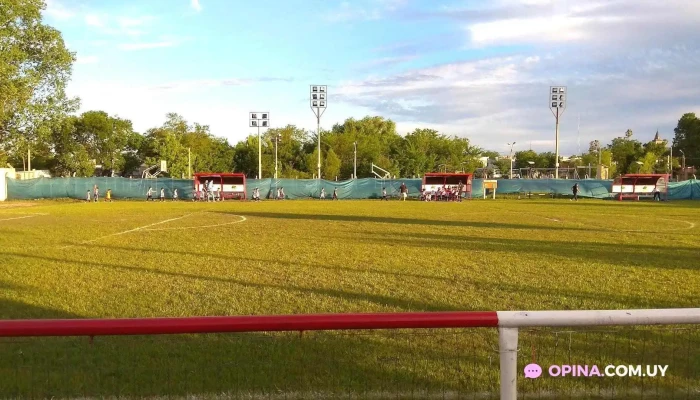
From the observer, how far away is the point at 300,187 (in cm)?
5075

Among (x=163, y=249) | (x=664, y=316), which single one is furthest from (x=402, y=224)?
(x=664, y=316)

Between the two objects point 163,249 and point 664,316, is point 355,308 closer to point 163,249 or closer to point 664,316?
point 664,316

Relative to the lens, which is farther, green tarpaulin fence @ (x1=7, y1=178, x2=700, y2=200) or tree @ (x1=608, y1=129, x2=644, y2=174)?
tree @ (x1=608, y1=129, x2=644, y2=174)

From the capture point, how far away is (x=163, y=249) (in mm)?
13680

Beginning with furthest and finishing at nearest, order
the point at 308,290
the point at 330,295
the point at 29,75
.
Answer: the point at 29,75, the point at 308,290, the point at 330,295

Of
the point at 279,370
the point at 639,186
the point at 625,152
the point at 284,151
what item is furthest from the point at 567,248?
the point at 625,152

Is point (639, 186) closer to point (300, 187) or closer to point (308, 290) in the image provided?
point (300, 187)

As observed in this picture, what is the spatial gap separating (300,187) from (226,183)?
22.2 feet

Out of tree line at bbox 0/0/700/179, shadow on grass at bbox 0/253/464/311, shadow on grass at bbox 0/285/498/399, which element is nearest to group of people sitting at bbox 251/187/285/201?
tree line at bbox 0/0/700/179

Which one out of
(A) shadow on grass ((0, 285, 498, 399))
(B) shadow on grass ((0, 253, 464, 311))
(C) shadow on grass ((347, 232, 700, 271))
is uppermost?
(A) shadow on grass ((0, 285, 498, 399))

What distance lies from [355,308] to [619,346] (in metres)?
3.92

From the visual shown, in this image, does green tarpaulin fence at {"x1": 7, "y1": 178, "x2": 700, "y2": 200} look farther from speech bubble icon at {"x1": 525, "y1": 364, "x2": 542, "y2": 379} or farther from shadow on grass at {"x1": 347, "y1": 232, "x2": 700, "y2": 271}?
speech bubble icon at {"x1": 525, "y1": 364, "x2": 542, "y2": 379}

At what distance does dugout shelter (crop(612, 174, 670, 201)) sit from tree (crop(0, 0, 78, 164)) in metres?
46.6

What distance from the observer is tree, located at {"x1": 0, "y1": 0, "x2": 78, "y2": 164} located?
40.0m
